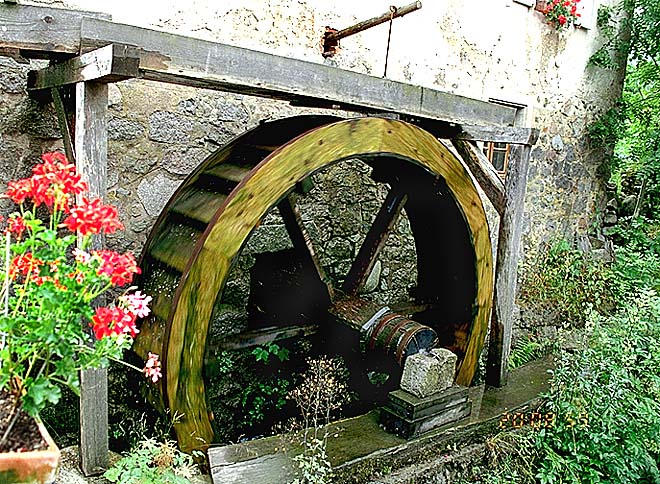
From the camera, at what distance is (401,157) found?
3.21m

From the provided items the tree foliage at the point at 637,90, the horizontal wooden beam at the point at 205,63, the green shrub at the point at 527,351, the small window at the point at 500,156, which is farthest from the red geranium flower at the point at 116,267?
the tree foliage at the point at 637,90

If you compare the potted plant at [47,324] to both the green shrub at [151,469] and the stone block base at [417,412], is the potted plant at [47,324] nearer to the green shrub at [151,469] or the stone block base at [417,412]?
the green shrub at [151,469]

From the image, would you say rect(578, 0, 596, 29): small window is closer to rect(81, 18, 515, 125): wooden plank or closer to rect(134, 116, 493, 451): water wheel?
rect(81, 18, 515, 125): wooden plank

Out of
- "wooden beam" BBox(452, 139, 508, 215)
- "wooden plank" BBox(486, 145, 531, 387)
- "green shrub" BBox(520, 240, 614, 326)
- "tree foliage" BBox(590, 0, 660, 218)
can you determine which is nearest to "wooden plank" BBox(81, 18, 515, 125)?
"wooden beam" BBox(452, 139, 508, 215)

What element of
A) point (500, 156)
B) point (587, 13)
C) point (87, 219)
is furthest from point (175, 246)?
point (587, 13)

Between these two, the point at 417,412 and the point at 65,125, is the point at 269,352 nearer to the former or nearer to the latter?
the point at 417,412

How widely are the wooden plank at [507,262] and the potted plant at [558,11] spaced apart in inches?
92.0

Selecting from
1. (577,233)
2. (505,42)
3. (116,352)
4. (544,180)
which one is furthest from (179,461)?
(577,233)

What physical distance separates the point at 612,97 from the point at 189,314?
5406 mm

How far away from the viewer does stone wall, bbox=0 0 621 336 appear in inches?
127

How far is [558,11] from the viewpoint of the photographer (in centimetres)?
552

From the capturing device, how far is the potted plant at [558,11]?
552cm

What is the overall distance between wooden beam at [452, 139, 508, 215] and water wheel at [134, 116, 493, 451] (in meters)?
0.20

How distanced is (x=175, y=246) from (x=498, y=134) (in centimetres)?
193
